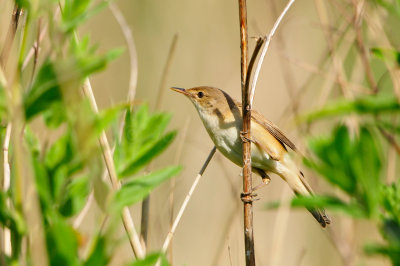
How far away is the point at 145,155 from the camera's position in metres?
1.02

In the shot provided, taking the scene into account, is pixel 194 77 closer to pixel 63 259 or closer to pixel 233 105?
pixel 233 105

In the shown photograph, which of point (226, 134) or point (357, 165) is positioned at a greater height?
point (226, 134)

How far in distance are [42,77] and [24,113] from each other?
0.21 ft

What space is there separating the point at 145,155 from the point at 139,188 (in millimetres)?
73

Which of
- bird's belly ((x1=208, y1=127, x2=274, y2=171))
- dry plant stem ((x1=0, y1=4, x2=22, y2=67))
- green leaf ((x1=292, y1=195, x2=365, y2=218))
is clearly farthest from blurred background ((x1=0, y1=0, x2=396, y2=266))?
green leaf ((x1=292, y1=195, x2=365, y2=218))

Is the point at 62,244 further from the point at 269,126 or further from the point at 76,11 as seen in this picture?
the point at 269,126

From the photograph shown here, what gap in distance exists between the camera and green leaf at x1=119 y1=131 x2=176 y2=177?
1.02m

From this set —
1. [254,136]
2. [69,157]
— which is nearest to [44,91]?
[69,157]

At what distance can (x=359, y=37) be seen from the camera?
1.97 meters

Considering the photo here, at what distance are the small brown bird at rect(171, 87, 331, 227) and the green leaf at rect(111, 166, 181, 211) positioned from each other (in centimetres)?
213

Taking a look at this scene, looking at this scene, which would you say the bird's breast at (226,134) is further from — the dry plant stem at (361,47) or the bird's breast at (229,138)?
the dry plant stem at (361,47)

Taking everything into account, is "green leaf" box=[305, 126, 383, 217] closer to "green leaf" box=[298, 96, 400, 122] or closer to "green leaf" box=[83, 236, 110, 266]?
"green leaf" box=[298, 96, 400, 122]

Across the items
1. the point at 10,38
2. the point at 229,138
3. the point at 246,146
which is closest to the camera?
the point at 10,38

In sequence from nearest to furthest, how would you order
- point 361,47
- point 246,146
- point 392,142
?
point 392,142, point 361,47, point 246,146
